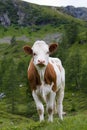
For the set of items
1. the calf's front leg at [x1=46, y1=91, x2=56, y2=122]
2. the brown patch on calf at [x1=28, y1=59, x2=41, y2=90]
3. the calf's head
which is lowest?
the calf's front leg at [x1=46, y1=91, x2=56, y2=122]

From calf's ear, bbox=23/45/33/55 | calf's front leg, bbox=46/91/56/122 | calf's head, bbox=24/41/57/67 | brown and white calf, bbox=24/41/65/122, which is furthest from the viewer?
calf's front leg, bbox=46/91/56/122

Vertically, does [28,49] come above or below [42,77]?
above

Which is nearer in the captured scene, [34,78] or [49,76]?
[34,78]

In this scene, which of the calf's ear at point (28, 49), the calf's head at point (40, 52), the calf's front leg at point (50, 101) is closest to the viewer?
the calf's head at point (40, 52)

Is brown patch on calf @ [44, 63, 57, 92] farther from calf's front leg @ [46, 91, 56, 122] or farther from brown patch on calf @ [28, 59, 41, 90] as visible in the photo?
brown patch on calf @ [28, 59, 41, 90]

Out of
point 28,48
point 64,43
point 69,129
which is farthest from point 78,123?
point 64,43

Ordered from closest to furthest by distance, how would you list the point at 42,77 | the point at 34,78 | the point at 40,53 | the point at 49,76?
1. the point at 40,53
2. the point at 42,77
3. the point at 34,78
4. the point at 49,76

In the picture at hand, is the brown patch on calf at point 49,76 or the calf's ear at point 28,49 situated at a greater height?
the calf's ear at point 28,49

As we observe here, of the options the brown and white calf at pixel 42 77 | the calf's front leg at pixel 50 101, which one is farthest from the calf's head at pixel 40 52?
the calf's front leg at pixel 50 101

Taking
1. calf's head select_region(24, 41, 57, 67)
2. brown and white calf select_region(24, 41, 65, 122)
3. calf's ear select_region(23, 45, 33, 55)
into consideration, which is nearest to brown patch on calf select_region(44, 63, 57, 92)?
brown and white calf select_region(24, 41, 65, 122)

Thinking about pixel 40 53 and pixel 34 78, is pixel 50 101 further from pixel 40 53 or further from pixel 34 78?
pixel 40 53

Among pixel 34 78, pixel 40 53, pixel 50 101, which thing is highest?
pixel 40 53

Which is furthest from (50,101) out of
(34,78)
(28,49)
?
(28,49)

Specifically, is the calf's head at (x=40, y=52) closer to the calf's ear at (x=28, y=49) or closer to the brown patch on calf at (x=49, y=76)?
the calf's ear at (x=28, y=49)
